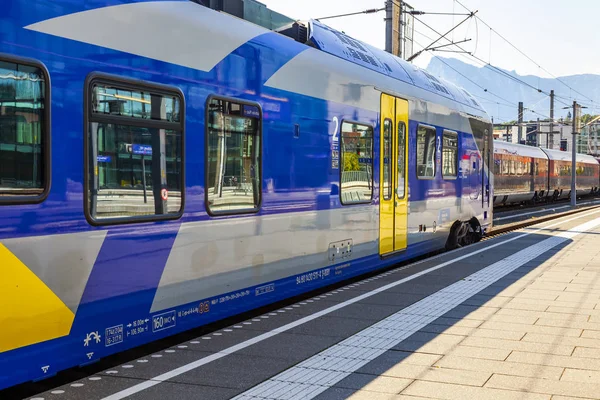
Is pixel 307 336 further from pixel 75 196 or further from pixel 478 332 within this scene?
pixel 75 196

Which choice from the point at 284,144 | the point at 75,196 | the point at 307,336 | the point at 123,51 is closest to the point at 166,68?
the point at 123,51

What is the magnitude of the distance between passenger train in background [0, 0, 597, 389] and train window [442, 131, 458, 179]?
314 centimetres

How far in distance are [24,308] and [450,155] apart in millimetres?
9851

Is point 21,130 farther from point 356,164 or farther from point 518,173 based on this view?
point 518,173

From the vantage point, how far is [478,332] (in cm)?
676

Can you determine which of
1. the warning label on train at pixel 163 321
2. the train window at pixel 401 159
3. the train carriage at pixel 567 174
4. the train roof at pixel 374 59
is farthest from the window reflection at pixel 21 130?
the train carriage at pixel 567 174

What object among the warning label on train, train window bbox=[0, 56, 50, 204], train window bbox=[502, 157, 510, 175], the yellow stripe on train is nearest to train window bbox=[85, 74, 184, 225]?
train window bbox=[0, 56, 50, 204]

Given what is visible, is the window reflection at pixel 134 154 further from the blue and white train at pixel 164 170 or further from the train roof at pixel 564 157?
the train roof at pixel 564 157

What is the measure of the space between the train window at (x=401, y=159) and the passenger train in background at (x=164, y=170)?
80 cm

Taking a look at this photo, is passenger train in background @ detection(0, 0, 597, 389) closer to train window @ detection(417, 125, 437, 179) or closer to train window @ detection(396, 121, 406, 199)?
train window @ detection(396, 121, 406, 199)

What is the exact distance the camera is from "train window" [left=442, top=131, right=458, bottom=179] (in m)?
12.6

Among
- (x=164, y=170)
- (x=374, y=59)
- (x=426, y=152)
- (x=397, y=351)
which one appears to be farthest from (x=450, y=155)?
(x=164, y=170)

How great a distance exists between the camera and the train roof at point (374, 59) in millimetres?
8688

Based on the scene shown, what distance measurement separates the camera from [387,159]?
10.1 m
